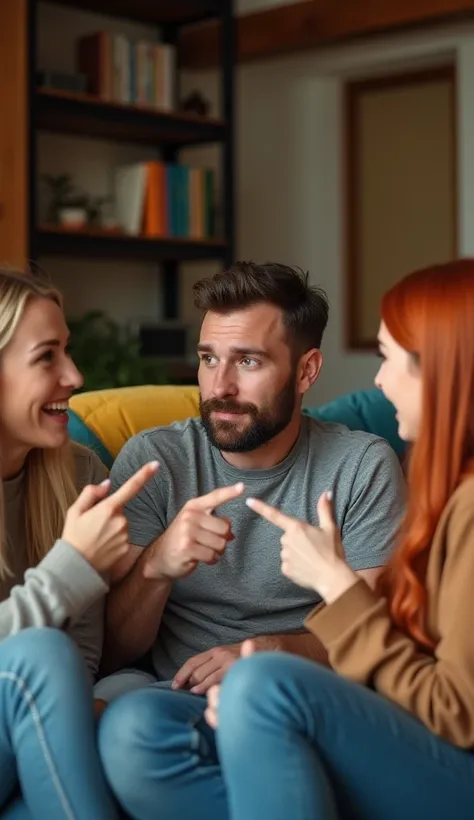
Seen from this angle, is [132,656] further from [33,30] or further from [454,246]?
[454,246]

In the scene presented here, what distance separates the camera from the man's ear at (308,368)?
2316mm

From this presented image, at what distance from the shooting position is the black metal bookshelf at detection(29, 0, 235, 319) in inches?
197

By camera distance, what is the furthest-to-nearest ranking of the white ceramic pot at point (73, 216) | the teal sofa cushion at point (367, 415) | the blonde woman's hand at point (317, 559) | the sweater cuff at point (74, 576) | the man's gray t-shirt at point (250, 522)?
the white ceramic pot at point (73, 216), the teal sofa cushion at point (367, 415), the man's gray t-shirt at point (250, 522), the sweater cuff at point (74, 576), the blonde woman's hand at point (317, 559)

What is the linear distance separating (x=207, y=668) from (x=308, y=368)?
625 mm

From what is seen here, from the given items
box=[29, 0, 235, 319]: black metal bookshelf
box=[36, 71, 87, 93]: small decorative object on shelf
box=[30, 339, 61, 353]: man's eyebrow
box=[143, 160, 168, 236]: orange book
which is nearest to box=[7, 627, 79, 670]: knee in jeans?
box=[30, 339, 61, 353]: man's eyebrow

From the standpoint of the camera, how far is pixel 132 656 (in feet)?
7.06

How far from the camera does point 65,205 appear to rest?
5195mm

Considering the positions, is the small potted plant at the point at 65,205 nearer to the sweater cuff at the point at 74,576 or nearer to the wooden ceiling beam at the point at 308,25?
the wooden ceiling beam at the point at 308,25

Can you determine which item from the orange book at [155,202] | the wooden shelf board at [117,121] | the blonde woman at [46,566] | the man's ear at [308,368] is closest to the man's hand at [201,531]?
the blonde woman at [46,566]

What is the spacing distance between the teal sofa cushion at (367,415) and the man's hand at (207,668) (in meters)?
0.81

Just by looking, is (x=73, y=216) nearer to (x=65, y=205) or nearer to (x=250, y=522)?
(x=65, y=205)

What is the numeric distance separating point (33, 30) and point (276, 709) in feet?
12.5

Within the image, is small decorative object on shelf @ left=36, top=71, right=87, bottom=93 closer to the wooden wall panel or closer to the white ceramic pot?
the wooden wall panel

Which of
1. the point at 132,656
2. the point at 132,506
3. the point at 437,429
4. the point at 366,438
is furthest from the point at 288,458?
the point at 437,429
